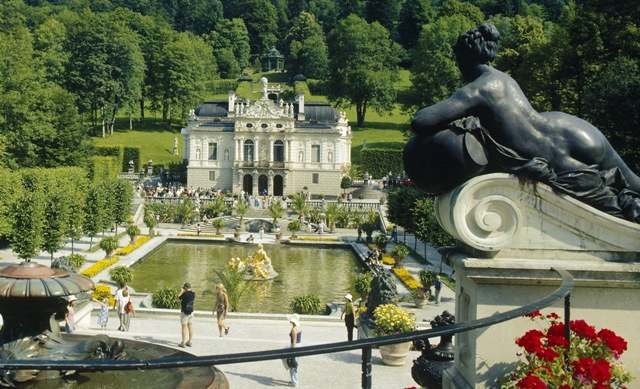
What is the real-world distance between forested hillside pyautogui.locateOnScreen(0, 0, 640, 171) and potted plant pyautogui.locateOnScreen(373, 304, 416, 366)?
16.2 meters

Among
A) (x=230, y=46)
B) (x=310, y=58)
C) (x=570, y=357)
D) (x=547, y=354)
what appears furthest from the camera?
(x=230, y=46)

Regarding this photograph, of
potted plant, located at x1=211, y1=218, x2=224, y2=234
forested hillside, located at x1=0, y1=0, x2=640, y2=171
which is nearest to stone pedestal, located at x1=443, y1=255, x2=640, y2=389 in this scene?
forested hillside, located at x1=0, y1=0, x2=640, y2=171

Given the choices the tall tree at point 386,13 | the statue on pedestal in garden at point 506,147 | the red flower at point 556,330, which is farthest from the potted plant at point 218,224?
the tall tree at point 386,13

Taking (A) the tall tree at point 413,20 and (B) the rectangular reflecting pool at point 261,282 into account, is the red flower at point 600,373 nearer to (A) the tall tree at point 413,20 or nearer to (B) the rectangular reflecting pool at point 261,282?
(B) the rectangular reflecting pool at point 261,282

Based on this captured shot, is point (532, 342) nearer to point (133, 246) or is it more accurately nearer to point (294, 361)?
point (294, 361)

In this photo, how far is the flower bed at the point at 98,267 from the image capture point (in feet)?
88.6

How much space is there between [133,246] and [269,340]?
70.1 feet

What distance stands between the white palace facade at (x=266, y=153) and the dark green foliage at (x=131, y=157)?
757cm

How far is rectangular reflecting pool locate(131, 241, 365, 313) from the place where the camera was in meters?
25.2

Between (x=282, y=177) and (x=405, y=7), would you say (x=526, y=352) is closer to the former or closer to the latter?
(x=282, y=177)

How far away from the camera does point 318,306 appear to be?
2095 cm

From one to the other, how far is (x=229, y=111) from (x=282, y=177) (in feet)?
29.9

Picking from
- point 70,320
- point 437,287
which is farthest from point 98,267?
point 437,287

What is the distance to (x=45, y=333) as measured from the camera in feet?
36.1
